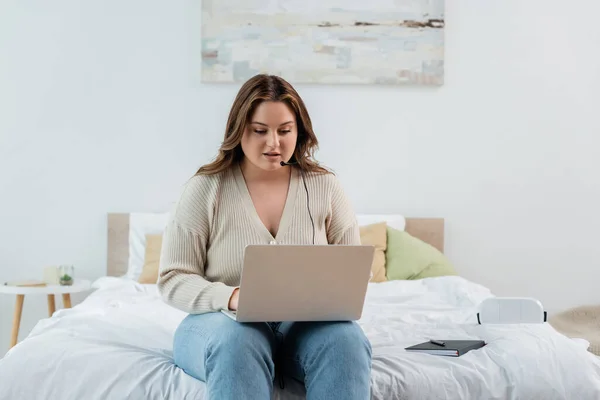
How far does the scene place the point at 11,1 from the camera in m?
3.71

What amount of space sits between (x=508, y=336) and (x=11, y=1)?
293 centimetres

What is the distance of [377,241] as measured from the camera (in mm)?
3484

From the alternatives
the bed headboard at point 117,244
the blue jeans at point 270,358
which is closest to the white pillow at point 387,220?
the bed headboard at point 117,244

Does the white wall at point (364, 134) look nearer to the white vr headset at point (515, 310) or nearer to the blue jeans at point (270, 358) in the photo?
the white vr headset at point (515, 310)

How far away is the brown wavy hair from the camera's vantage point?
6.60ft

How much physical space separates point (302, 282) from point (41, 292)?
6.81ft

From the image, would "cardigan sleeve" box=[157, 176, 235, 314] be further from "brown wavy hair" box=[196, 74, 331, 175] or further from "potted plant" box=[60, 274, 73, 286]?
"potted plant" box=[60, 274, 73, 286]

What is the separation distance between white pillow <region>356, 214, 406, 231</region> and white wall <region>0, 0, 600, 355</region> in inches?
5.0

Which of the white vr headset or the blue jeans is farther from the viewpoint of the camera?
the white vr headset

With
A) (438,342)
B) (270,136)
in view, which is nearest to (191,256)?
(270,136)

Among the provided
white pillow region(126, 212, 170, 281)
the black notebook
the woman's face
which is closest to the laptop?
the black notebook

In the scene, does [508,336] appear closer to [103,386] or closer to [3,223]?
[103,386]

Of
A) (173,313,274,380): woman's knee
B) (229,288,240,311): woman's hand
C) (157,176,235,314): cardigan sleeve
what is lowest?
(173,313,274,380): woman's knee

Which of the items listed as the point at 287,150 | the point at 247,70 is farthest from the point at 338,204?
the point at 247,70
